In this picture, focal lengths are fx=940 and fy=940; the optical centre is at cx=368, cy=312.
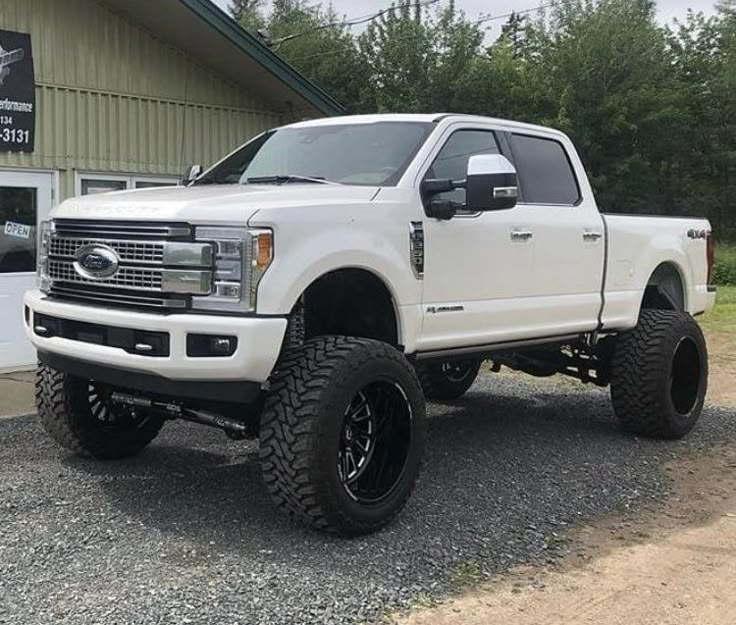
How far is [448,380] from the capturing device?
8.76 metres

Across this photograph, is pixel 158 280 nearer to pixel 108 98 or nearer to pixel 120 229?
pixel 120 229

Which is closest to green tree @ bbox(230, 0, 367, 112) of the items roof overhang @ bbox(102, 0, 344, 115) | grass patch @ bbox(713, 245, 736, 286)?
grass patch @ bbox(713, 245, 736, 286)

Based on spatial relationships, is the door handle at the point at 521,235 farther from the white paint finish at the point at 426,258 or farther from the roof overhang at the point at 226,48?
the roof overhang at the point at 226,48

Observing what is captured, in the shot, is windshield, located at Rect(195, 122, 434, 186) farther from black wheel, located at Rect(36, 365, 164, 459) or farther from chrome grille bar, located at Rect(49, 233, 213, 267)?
black wheel, located at Rect(36, 365, 164, 459)

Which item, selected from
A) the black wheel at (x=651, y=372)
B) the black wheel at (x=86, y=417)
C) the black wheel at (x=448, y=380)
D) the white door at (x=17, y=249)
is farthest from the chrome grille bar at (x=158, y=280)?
the white door at (x=17, y=249)

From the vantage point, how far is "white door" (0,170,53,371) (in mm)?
9711

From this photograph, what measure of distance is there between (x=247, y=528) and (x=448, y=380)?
4.10m

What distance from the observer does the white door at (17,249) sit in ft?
31.9

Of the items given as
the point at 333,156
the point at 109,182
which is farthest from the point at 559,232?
the point at 109,182

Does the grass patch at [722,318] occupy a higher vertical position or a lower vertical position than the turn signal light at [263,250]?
lower

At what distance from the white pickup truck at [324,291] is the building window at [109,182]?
421 centimetres

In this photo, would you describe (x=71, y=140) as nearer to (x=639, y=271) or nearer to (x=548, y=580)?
(x=639, y=271)

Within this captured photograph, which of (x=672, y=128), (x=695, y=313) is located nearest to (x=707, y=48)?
(x=672, y=128)

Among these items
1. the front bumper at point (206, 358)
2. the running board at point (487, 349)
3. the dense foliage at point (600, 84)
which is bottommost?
the running board at point (487, 349)
